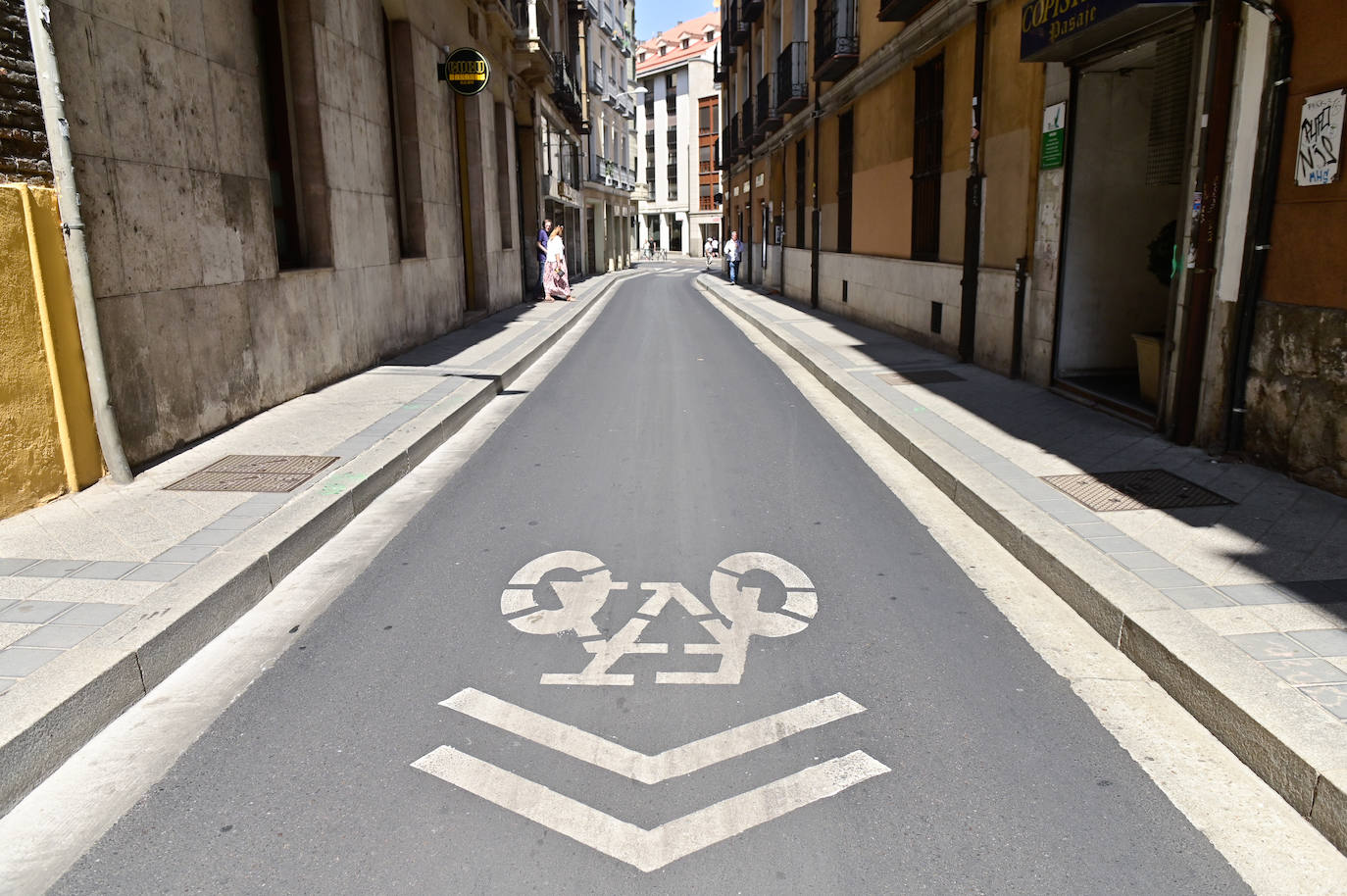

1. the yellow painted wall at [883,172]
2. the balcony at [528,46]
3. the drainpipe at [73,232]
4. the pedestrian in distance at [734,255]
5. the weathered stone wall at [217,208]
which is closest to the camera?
the drainpipe at [73,232]

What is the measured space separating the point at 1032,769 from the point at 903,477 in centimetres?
388

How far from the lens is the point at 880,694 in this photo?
11.6 feet

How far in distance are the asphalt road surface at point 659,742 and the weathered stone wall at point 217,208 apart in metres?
2.90

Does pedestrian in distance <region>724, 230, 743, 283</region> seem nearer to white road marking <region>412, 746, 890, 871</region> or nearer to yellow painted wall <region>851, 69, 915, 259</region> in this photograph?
yellow painted wall <region>851, 69, 915, 259</region>

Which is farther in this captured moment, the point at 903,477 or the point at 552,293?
the point at 552,293

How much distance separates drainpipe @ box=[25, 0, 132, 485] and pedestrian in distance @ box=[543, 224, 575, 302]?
18.6m

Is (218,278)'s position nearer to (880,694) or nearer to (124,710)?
(124,710)

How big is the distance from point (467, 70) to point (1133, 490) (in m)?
13.0

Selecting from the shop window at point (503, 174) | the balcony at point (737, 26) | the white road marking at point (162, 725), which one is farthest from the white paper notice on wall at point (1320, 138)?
the balcony at point (737, 26)

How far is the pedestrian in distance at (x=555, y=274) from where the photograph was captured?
956 inches

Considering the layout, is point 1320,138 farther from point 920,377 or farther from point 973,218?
point 973,218

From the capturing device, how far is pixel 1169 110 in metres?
8.09

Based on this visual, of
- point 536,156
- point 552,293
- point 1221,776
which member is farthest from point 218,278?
point 536,156

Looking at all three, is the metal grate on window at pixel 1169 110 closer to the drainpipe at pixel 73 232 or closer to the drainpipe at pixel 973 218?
the drainpipe at pixel 973 218
